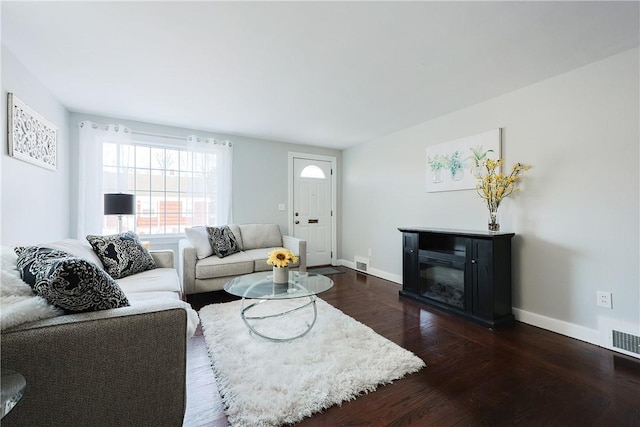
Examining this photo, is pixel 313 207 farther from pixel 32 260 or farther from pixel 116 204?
pixel 32 260

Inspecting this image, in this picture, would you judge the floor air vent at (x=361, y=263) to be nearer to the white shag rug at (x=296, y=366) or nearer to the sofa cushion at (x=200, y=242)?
the white shag rug at (x=296, y=366)

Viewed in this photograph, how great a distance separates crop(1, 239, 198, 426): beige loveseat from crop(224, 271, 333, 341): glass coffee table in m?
0.92

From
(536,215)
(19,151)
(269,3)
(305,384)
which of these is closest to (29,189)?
(19,151)

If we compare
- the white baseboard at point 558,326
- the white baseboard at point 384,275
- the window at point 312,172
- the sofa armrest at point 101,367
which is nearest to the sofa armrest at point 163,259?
the sofa armrest at point 101,367

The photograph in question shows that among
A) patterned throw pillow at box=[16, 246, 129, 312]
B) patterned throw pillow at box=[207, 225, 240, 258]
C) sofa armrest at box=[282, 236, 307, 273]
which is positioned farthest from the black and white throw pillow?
sofa armrest at box=[282, 236, 307, 273]

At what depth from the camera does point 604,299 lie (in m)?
2.17

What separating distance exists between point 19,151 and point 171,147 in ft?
6.16

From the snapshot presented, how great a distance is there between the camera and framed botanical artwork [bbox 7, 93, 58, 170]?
2.10 m

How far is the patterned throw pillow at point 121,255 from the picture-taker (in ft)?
7.92

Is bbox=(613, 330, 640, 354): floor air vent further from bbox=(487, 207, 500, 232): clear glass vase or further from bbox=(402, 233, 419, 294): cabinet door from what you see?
bbox=(402, 233, 419, 294): cabinet door

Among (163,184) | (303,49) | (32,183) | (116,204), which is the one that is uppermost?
(303,49)

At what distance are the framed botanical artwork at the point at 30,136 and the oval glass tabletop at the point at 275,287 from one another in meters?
1.98

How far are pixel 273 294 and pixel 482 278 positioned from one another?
1.95 metres

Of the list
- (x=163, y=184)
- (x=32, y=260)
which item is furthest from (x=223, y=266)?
(x=32, y=260)
